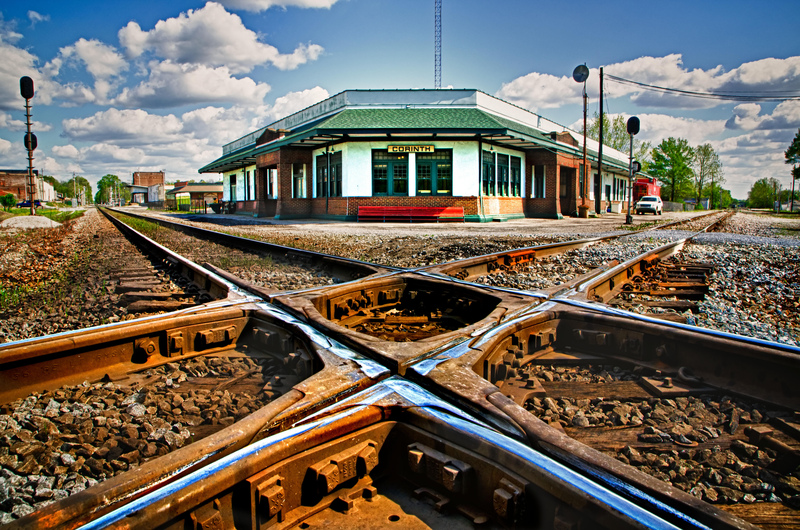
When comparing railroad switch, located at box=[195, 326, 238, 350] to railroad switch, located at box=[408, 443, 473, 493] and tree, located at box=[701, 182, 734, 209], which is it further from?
tree, located at box=[701, 182, 734, 209]

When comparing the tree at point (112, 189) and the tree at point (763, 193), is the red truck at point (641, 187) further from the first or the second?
the tree at point (112, 189)

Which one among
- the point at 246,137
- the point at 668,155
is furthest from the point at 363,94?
the point at 668,155

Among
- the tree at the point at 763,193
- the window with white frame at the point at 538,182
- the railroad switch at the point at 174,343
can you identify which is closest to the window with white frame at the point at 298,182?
the window with white frame at the point at 538,182

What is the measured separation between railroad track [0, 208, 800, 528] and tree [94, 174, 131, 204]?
17208 centimetres

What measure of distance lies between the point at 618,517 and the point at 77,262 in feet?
31.2

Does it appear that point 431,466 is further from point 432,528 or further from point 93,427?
point 93,427

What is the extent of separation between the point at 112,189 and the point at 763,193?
18468 centimetres

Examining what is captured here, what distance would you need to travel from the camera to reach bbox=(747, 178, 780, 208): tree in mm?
102125

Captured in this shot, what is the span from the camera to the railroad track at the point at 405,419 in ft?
3.78

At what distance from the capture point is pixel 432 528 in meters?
1.30

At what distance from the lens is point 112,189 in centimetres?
15262

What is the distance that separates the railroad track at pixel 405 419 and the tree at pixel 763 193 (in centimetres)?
12446

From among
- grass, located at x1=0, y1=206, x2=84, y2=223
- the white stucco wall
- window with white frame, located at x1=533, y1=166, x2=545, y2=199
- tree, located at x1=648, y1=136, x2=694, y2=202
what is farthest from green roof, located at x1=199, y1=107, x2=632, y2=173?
tree, located at x1=648, y1=136, x2=694, y2=202

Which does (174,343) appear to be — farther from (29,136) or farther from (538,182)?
(29,136)
